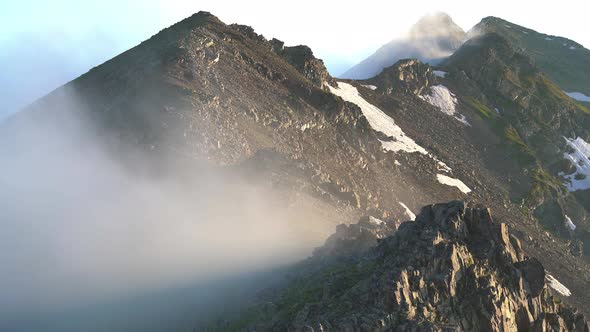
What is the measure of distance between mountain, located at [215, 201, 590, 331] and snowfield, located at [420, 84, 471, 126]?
120 metres

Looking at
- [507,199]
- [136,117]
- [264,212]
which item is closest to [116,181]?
[136,117]

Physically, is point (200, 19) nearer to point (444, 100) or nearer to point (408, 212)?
point (408, 212)

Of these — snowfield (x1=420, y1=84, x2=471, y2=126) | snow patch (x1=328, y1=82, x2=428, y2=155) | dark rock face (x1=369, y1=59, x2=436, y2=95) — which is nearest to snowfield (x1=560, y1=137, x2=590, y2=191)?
snowfield (x1=420, y1=84, x2=471, y2=126)

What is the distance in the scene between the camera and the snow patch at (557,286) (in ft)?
309

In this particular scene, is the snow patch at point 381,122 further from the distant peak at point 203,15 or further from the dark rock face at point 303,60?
the distant peak at point 203,15

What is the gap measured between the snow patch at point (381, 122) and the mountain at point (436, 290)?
256 feet

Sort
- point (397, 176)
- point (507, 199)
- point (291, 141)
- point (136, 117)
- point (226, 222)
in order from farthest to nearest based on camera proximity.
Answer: point (507, 199) → point (397, 176) → point (291, 141) → point (136, 117) → point (226, 222)

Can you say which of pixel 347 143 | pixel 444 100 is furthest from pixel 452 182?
pixel 444 100

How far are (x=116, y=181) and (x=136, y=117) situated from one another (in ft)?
38.7

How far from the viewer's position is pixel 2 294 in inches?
2146

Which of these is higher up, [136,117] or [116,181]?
[136,117]

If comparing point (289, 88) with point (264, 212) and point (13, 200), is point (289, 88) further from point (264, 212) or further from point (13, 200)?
point (13, 200)

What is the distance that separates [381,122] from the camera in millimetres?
131625

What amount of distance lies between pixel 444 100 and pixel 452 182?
4922cm
